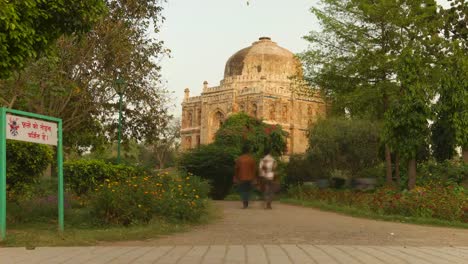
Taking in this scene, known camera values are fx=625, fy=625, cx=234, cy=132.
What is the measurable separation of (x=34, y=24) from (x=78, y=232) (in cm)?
342

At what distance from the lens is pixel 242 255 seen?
23.4 feet

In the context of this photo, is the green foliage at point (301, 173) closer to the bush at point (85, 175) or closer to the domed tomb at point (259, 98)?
the bush at point (85, 175)

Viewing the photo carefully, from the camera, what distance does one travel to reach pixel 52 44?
1025 centimetres

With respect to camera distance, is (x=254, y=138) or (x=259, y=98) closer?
(x=254, y=138)

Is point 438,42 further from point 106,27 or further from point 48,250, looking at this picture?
point 48,250

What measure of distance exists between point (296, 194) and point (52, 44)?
1720 centimetres

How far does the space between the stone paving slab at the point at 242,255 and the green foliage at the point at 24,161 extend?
4885mm

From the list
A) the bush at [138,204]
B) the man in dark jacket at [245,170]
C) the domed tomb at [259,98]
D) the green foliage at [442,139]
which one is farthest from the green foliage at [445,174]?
the domed tomb at [259,98]

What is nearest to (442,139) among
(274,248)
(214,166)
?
(214,166)

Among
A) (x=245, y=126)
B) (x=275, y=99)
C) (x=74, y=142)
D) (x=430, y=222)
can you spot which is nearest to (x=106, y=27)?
(x=74, y=142)

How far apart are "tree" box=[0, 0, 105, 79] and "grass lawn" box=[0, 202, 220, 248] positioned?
99.3 inches

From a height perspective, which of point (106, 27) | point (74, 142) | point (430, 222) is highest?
point (106, 27)

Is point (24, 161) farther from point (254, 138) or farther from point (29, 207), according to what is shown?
point (254, 138)

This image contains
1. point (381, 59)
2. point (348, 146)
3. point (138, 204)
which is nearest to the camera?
point (138, 204)
